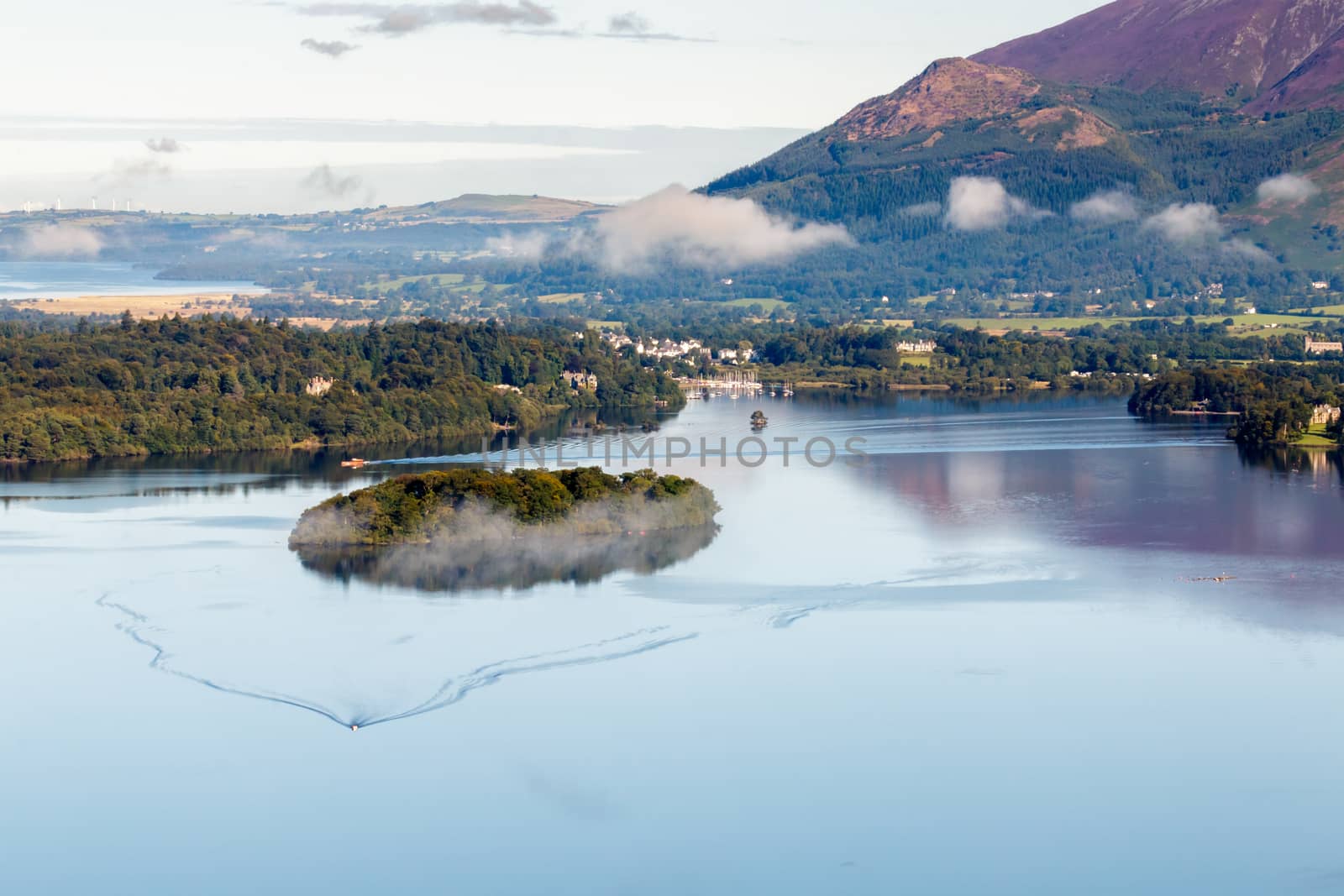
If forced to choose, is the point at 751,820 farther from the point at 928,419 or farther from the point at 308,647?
the point at 928,419

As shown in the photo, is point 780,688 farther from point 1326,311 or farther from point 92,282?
point 92,282

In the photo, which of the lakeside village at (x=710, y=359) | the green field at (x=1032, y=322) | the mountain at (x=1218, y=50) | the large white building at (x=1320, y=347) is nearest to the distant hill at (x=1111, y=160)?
the mountain at (x=1218, y=50)

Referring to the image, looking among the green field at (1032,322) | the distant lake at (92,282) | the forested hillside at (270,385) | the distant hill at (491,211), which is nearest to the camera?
the forested hillside at (270,385)

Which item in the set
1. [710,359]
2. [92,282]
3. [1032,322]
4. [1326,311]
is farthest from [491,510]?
[92,282]

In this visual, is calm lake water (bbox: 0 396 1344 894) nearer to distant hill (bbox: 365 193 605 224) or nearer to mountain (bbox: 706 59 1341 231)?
mountain (bbox: 706 59 1341 231)

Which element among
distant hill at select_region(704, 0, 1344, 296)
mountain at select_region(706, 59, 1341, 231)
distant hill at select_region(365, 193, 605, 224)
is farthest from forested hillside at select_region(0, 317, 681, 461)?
distant hill at select_region(365, 193, 605, 224)

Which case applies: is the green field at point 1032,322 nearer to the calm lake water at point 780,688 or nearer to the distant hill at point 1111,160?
the distant hill at point 1111,160

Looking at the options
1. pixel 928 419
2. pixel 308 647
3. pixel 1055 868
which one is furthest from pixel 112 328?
pixel 1055 868
